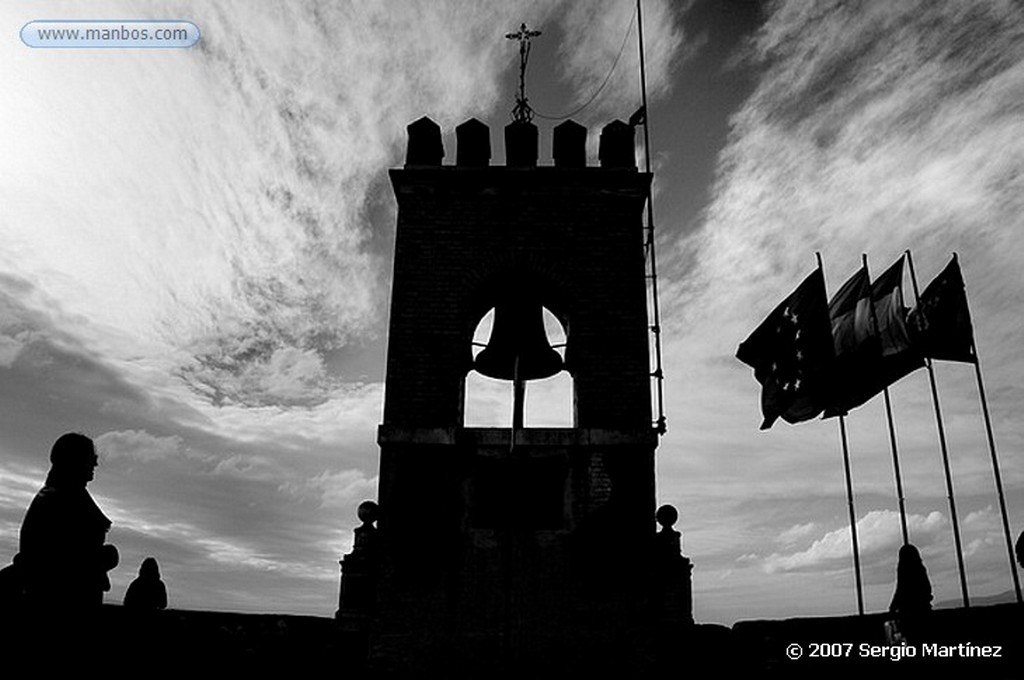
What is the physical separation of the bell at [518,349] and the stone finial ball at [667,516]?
220cm

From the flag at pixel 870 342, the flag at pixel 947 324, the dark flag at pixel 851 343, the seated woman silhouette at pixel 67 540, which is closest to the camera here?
the seated woman silhouette at pixel 67 540

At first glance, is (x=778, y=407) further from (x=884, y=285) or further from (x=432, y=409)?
(x=432, y=409)

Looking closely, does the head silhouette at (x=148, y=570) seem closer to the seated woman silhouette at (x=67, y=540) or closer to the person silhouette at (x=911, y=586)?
the seated woman silhouette at (x=67, y=540)

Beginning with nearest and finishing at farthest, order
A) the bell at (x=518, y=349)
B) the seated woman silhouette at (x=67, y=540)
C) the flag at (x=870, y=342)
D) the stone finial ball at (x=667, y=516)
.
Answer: the seated woman silhouette at (x=67, y=540) < the stone finial ball at (x=667, y=516) < the bell at (x=518, y=349) < the flag at (x=870, y=342)

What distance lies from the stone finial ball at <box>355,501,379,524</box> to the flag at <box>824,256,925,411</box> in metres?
7.84

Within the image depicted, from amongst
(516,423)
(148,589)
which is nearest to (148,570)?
(148,589)

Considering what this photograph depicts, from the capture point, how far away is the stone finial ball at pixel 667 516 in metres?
7.94

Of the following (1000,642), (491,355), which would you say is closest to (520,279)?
(491,355)

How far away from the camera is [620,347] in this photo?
8.75 meters

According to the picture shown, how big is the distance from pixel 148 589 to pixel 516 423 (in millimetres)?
4069

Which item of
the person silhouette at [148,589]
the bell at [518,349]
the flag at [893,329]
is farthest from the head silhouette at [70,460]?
the flag at [893,329]

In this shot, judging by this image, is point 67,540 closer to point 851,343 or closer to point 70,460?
point 70,460

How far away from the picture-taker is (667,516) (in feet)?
26.0

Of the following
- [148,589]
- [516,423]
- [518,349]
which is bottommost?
[148,589]
